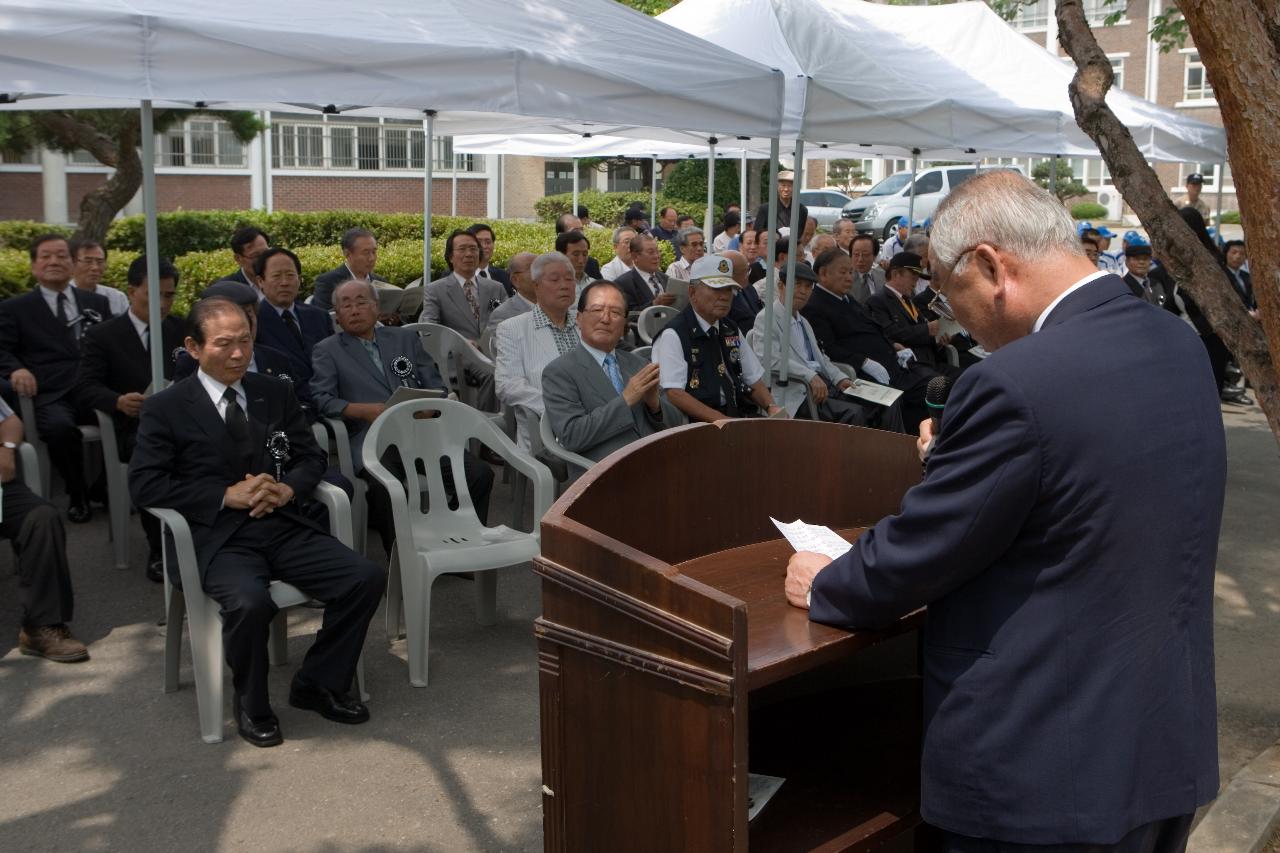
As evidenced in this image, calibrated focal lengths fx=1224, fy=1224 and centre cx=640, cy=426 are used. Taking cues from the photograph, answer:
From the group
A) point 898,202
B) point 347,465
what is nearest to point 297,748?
point 347,465

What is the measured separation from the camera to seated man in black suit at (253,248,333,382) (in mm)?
6652

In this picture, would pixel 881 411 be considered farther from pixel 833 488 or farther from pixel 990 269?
pixel 990 269

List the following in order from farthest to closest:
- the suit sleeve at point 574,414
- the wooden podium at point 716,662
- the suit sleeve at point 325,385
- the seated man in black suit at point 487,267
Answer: the seated man in black suit at point 487,267 < the suit sleeve at point 325,385 < the suit sleeve at point 574,414 < the wooden podium at point 716,662

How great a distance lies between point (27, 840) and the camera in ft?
11.9

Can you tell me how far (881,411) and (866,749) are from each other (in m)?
5.56

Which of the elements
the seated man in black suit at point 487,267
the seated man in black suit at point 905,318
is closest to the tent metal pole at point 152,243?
the seated man in black suit at point 487,267

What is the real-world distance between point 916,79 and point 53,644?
633 cm

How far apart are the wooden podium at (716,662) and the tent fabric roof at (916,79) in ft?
14.7

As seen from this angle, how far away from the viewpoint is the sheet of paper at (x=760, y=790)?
251cm

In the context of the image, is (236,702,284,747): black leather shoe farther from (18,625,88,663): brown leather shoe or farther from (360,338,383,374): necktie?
(360,338,383,374): necktie

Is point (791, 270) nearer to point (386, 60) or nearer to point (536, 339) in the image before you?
point (536, 339)

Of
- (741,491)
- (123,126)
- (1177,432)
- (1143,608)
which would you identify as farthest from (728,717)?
(123,126)

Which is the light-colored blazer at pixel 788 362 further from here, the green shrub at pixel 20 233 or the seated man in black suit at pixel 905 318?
the green shrub at pixel 20 233

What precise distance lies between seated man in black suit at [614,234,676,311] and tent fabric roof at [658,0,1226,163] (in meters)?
2.21
